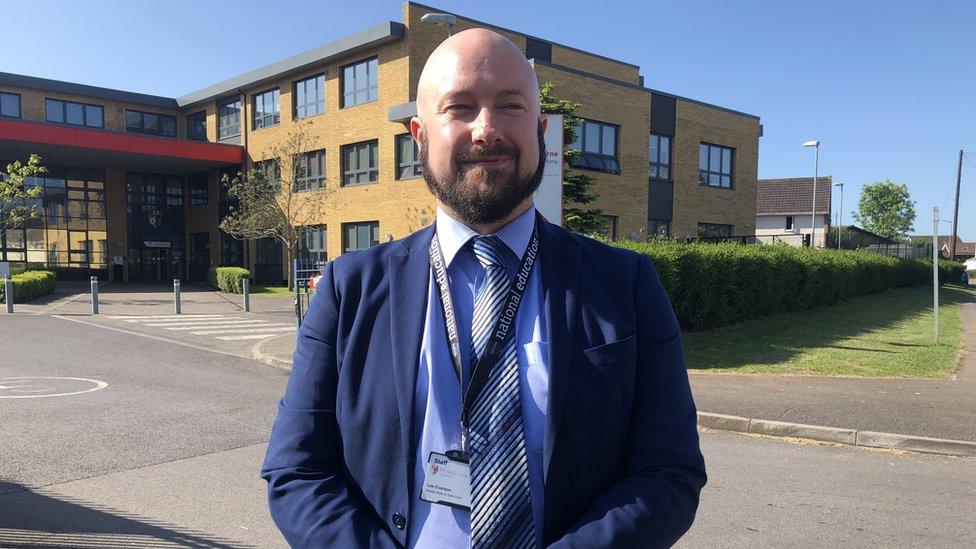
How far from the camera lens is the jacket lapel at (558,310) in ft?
4.13

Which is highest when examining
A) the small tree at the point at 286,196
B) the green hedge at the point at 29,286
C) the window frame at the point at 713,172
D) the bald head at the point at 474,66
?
the window frame at the point at 713,172

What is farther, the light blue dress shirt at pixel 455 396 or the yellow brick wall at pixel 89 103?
the yellow brick wall at pixel 89 103

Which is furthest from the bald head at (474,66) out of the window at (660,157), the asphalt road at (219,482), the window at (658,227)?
the window at (660,157)

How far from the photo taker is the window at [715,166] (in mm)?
32062

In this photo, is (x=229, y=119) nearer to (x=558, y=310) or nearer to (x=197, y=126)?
(x=197, y=126)

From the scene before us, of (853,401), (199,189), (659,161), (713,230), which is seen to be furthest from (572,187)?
(199,189)

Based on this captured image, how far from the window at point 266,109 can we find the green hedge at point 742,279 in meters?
23.7

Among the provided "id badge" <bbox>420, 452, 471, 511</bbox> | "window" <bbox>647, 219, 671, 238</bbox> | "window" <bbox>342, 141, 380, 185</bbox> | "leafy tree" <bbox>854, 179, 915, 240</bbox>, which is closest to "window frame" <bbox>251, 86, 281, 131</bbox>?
"window" <bbox>342, 141, 380, 185</bbox>

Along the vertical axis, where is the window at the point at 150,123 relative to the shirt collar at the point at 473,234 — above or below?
above

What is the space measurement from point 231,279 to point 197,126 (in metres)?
14.2

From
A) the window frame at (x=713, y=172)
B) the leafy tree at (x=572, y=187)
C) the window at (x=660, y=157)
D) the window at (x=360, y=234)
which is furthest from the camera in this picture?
the window frame at (x=713, y=172)

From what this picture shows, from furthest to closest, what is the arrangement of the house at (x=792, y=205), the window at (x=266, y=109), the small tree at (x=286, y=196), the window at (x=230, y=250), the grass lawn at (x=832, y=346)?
the house at (x=792, y=205) < the window at (x=230, y=250) < the window at (x=266, y=109) < the small tree at (x=286, y=196) < the grass lawn at (x=832, y=346)

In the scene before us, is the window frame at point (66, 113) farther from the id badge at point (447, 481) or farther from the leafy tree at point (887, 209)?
the leafy tree at point (887, 209)

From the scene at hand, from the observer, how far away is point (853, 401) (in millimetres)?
7770
